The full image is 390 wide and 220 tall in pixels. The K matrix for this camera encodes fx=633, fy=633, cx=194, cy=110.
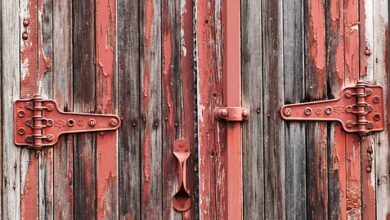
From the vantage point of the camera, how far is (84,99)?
2.49 m

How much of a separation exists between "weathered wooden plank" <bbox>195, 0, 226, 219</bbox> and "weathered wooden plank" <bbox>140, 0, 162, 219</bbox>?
6.4 inches

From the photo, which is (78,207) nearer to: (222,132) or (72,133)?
(72,133)

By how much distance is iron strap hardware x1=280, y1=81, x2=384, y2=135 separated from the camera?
8.37 ft

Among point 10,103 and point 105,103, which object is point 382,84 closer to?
point 105,103

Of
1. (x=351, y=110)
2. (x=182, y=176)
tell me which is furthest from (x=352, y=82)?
(x=182, y=176)

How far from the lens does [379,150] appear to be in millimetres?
2588

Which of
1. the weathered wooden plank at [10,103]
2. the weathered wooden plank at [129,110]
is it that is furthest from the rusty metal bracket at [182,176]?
the weathered wooden plank at [10,103]

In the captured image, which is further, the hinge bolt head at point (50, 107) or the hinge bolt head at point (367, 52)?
the hinge bolt head at point (367, 52)

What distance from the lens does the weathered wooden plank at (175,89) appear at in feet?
8.29

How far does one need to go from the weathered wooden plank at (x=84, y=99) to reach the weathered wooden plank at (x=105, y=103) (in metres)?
0.02

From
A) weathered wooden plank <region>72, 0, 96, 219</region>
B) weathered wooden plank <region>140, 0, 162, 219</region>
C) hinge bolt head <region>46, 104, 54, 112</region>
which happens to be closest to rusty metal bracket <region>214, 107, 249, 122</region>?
weathered wooden plank <region>140, 0, 162, 219</region>

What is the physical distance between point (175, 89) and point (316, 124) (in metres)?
0.59

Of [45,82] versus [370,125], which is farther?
[370,125]

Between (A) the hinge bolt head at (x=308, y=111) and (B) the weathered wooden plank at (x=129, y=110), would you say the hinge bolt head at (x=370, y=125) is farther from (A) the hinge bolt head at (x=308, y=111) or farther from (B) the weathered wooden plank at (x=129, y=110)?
(B) the weathered wooden plank at (x=129, y=110)
